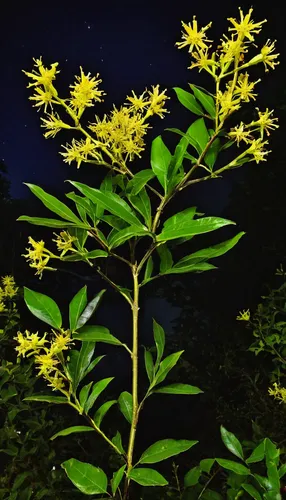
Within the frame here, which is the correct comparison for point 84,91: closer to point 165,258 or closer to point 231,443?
point 165,258

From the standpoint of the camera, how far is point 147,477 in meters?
→ 0.46

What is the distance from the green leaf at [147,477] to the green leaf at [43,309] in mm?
162

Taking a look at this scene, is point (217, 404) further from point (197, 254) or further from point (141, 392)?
point (197, 254)

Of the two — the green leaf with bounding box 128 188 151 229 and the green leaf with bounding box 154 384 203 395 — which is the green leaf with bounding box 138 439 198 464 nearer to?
the green leaf with bounding box 154 384 203 395

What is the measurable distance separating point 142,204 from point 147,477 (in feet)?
0.89

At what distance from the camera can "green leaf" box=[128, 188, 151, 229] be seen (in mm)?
505

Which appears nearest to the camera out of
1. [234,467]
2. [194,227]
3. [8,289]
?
[194,227]

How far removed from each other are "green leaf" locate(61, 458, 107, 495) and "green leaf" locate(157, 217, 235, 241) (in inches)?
9.1

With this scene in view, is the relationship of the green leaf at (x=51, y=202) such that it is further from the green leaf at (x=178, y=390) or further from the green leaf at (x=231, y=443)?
the green leaf at (x=231, y=443)

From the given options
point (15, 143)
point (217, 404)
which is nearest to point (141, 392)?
point (217, 404)

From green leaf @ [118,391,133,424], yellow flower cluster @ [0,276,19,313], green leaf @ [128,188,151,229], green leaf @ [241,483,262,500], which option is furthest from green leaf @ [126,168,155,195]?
yellow flower cluster @ [0,276,19,313]

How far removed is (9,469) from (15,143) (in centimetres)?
82

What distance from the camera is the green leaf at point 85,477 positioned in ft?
1.52

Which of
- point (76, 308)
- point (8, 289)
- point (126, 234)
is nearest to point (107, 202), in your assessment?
point (126, 234)
